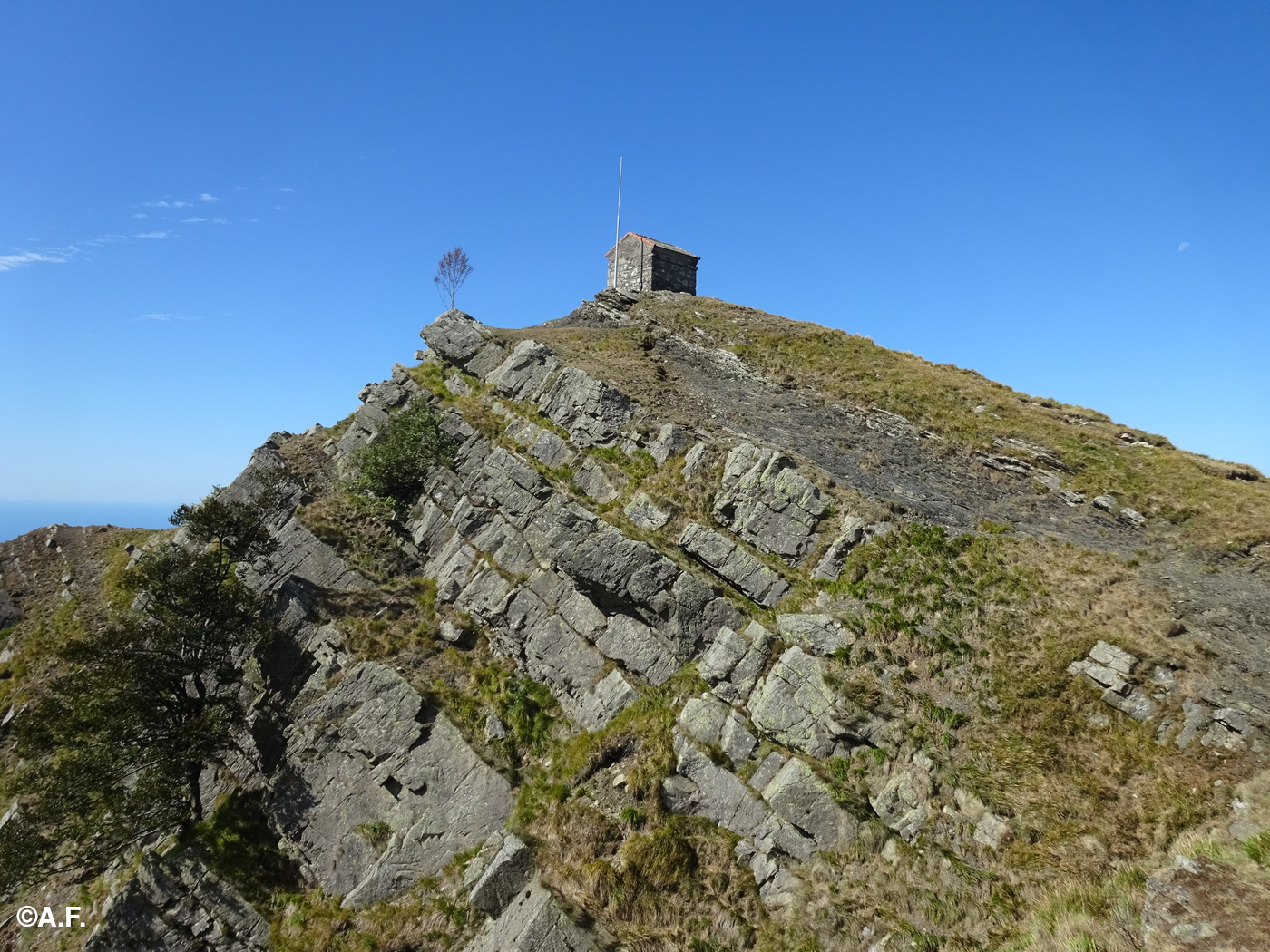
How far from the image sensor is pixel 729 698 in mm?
23172

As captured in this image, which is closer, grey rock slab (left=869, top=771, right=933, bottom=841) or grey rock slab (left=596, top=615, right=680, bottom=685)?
grey rock slab (left=869, top=771, right=933, bottom=841)

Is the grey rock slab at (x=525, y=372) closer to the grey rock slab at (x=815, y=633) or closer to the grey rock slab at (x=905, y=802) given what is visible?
the grey rock slab at (x=815, y=633)

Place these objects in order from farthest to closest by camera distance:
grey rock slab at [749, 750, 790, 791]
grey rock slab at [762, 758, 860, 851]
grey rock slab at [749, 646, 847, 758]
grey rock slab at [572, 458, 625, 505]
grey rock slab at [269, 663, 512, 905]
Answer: grey rock slab at [572, 458, 625, 505], grey rock slab at [269, 663, 512, 905], grey rock slab at [749, 646, 847, 758], grey rock slab at [749, 750, 790, 791], grey rock slab at [762, 758, 860, 851]

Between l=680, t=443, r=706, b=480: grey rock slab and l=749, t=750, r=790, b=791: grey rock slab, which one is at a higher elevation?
l=680, t=443, r=706, b=480: grey rock slab

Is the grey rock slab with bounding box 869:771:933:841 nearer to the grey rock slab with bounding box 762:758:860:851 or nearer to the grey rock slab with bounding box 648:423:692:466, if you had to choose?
the grey rock slab with bounding box 762:758:860:851

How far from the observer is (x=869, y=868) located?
1775 centimetres

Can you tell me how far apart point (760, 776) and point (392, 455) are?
88.9ft

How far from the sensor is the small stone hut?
60.9 m

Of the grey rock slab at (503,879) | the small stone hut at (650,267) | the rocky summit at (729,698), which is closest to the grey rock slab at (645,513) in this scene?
the rocky summit at (729,698)

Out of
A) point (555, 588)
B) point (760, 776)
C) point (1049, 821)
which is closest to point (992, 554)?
point (1049, 821)

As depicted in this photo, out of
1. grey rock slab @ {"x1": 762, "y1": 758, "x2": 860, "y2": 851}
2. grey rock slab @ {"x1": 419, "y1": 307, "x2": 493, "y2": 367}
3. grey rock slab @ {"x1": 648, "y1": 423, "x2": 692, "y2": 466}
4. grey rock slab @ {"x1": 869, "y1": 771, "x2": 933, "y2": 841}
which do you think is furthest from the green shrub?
grey rock slab @ {"x1": 869, "y1": 771, "x2": 933, "y2": 841}

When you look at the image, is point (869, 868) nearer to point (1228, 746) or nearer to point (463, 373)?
point (1228, 746)

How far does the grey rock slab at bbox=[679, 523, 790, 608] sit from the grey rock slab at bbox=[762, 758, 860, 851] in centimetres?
716

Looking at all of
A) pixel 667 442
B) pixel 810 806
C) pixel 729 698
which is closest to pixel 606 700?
pixel 729 698
